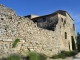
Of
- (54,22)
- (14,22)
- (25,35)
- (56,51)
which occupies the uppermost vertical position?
(54,22)

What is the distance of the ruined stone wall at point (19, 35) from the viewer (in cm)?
1049

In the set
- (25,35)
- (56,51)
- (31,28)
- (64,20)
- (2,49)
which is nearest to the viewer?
(2,49)

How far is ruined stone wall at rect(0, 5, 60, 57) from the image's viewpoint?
10.5 metres

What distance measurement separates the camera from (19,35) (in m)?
11.7

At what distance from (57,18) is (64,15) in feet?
11.3

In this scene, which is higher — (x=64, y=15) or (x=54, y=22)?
(x=64, y=15)

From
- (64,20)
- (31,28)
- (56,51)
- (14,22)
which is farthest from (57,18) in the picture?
(14,22)

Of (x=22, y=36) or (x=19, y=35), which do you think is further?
(x=22, y=36)

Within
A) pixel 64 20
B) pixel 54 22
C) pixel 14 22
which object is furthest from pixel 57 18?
pixel 14 22

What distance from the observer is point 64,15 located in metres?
26.6

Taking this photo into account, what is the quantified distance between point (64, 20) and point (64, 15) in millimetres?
1253

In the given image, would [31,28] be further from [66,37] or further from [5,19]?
[66,37]

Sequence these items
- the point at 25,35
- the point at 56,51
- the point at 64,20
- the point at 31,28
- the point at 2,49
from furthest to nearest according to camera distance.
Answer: the point at 64,20 → the point at 56,51 → the point at 31,28 → the point at 25,35 → the point at 2,49

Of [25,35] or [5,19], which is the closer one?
[5,19]
